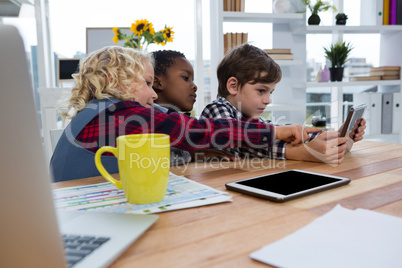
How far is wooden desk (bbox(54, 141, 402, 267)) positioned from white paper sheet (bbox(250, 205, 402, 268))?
0.02 m

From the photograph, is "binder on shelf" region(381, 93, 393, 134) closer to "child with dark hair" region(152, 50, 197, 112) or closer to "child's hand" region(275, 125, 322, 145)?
"child with dark hair" region(152, 50, 197, 112)

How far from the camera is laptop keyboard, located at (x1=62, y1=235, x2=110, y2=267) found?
1.25ft

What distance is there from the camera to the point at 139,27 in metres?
2.16

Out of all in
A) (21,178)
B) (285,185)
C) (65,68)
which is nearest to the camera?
(21,178)

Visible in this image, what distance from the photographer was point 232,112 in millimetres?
1415

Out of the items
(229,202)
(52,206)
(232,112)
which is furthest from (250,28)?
(52,206)

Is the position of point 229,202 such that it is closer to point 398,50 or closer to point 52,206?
point 52,206

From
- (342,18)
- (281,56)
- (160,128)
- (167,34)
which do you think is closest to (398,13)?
(342,18)

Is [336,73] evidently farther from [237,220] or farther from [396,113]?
[237,220]

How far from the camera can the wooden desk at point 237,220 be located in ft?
1.37

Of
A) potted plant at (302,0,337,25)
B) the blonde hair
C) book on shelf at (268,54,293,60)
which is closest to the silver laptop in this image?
the blonde hair

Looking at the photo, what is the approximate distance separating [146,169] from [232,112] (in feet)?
2.86

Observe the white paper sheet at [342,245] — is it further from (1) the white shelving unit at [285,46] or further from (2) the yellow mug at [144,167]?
(1) the white shelving unit at [285,46]

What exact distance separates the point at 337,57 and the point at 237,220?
A: 2.75m
